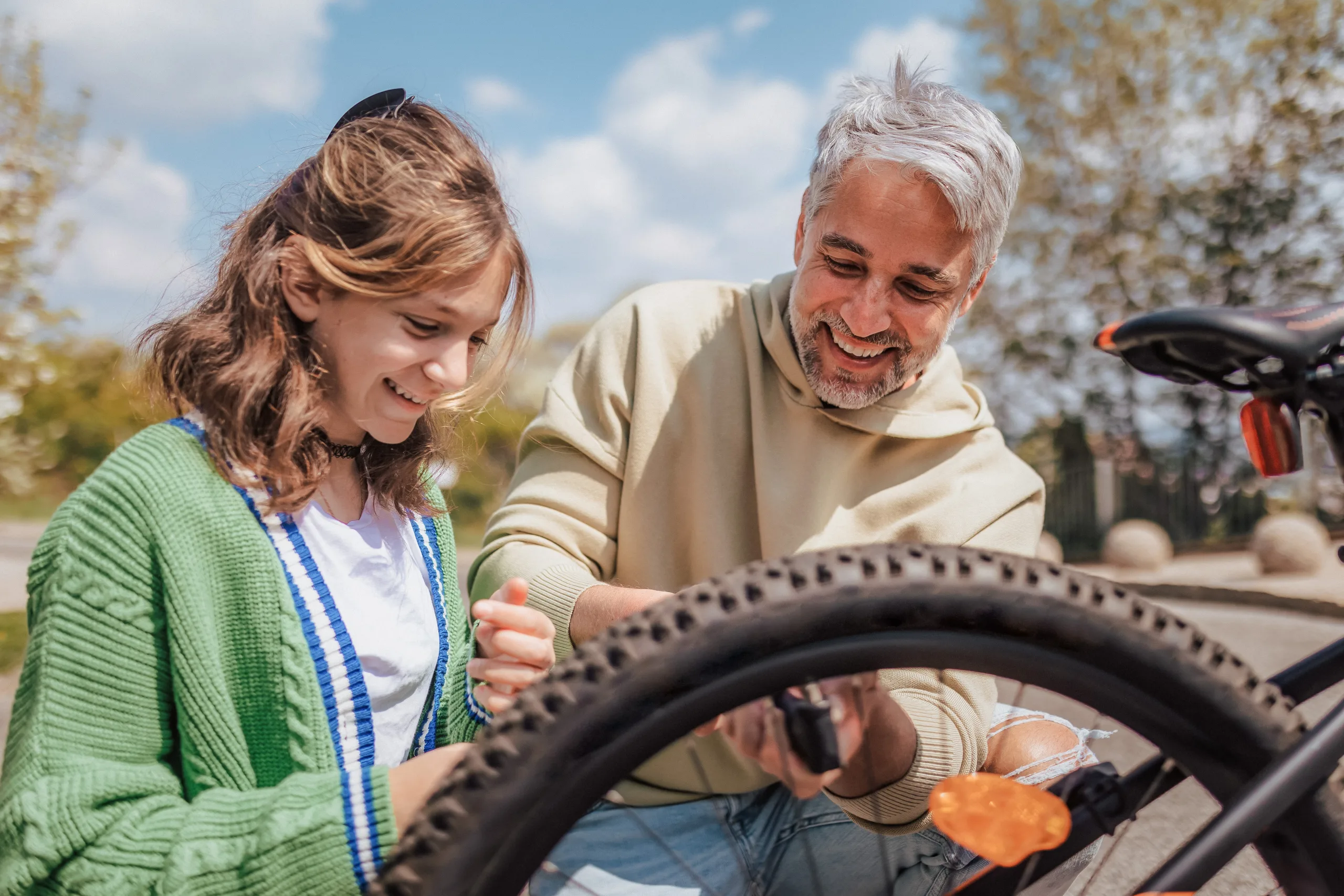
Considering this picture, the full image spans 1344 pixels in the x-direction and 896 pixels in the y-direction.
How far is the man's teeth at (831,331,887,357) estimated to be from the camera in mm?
1966

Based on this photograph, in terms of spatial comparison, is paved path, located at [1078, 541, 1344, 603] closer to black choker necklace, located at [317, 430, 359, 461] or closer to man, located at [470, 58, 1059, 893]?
man, located at [470, 58, 1059, 893]

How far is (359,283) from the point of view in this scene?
4.55 ft

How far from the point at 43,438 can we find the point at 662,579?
6997mm

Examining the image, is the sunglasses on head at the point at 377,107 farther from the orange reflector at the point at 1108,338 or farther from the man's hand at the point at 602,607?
the orange reflector at the point at 1108,338

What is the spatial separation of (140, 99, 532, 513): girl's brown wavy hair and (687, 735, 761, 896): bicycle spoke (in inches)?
24.8

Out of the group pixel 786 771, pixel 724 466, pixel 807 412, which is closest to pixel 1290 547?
pixel 807 412

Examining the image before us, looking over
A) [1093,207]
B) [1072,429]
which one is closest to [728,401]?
[1072,429]

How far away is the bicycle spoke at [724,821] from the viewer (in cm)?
127

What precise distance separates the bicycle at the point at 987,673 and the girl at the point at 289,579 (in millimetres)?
197

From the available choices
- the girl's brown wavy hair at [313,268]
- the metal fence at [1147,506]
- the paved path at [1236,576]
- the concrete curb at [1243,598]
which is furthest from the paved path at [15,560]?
the metal fence at [1147,506]

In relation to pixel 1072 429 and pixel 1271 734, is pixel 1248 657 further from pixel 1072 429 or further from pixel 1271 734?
pixel 1072 429

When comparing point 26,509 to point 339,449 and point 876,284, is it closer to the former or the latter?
point 339,449

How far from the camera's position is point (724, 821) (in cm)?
169

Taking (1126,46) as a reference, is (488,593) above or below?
below
